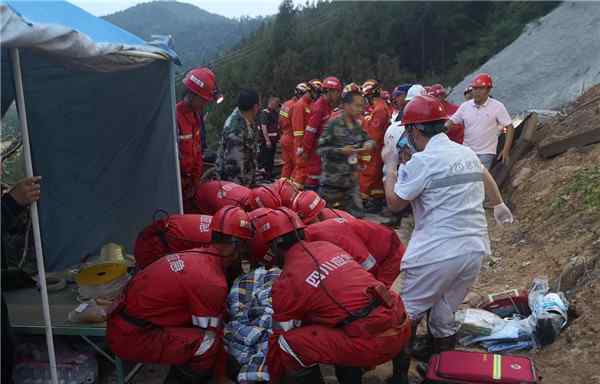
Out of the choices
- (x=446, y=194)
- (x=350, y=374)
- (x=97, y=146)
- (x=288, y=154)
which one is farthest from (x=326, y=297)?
(x=288, y=154)

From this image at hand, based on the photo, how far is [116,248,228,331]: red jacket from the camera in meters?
3.41

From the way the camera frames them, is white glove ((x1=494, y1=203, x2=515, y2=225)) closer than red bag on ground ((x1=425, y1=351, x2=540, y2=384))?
No

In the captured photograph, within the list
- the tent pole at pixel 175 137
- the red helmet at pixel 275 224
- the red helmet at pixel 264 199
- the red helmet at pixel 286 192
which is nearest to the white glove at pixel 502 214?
the red helmet at pixel 275 224

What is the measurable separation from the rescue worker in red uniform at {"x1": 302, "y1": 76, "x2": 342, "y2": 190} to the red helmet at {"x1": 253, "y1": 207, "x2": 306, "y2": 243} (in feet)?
11.7

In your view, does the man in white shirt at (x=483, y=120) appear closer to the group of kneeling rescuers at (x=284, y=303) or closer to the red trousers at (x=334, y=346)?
the group of kneeling rescuers at (x=284, y=303)

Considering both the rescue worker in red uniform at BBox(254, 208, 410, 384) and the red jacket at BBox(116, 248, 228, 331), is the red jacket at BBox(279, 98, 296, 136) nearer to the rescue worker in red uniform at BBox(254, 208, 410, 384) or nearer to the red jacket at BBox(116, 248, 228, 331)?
the red jacket at BBox(116, 248, 228, 331)

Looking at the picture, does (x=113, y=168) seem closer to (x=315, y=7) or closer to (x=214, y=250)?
(x=214, y=250)

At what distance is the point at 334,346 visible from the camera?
3170 millimetres

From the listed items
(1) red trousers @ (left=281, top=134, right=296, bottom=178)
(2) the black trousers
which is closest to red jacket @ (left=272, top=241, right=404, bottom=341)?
(1) red trousers @ (left=281, top=134, right=296, bottom=178)

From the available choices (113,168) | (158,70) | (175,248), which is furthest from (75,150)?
(175,248)

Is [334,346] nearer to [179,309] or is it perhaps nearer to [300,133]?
[179,309]

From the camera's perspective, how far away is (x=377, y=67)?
22.7m

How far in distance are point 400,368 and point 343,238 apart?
869mm

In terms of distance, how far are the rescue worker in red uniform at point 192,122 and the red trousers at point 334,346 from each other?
2.42 m
